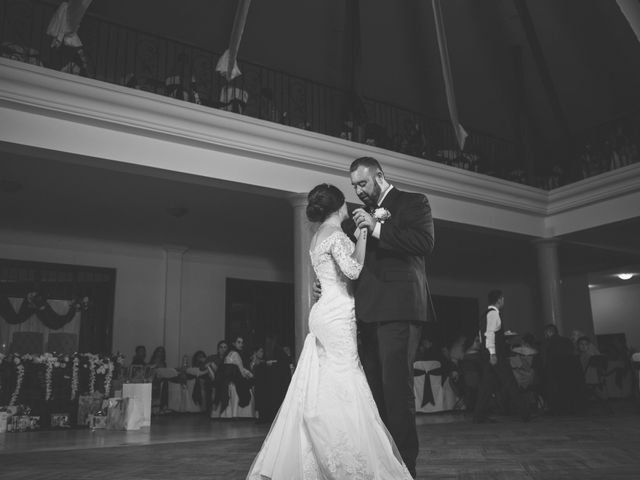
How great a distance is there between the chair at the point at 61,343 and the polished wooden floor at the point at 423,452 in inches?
92.0

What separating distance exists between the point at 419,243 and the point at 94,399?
20.5 ft

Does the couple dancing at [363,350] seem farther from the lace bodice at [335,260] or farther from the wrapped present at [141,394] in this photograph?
the wrapped present at [141,394]

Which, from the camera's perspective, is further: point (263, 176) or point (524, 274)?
point (524, 274)

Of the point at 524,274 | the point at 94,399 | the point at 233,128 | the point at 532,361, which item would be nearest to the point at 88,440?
the point at 94,399

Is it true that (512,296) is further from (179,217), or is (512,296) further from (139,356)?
(139,356)

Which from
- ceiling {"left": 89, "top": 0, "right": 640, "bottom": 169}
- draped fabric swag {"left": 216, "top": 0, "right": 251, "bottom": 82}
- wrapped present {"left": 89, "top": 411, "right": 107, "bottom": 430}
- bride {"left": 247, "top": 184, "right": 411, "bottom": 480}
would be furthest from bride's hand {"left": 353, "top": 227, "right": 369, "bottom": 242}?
ceiling {"left": 89, "top": 0, "right": 640, "bottom": 169}

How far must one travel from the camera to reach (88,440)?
5.67 m

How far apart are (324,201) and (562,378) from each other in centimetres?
637

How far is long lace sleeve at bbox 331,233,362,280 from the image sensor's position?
2586mm

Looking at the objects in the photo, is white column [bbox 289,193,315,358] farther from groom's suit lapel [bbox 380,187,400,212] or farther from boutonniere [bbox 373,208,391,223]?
boutonniere [bbox 373,208,391,223]

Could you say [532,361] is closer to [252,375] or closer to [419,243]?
[252,375]

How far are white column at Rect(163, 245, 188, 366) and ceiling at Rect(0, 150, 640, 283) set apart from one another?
29 cm

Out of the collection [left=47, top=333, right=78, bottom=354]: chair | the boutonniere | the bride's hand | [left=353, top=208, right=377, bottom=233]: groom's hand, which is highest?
the boutonniere

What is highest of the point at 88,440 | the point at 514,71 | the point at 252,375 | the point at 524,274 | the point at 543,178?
the point at 514,71
